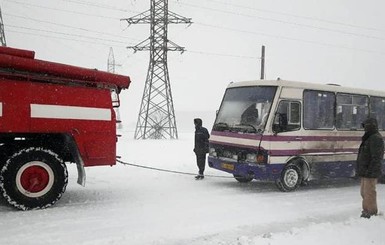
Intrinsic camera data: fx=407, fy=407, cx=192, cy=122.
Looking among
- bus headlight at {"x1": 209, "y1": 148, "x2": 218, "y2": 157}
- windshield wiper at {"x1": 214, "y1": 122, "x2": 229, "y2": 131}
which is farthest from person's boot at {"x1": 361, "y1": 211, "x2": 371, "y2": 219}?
bus headlight at {"x1": 209, "y1": 148, "x2": 218, "y2": 157}

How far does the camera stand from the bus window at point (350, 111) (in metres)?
11.4

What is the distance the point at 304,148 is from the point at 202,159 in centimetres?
304

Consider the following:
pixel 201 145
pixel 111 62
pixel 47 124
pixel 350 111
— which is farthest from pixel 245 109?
pixel 111 62

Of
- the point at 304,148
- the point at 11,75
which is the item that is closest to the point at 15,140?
the point at 11,75

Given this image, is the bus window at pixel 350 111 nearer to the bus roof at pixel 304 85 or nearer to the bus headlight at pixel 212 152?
the bus roof at pixel 304 85

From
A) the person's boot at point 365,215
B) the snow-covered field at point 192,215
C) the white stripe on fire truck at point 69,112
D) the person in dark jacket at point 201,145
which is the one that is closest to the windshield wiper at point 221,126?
the person in dark jacket at point 201,145

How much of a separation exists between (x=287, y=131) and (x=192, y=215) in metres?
3.85

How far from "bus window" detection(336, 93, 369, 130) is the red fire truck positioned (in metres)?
6.28

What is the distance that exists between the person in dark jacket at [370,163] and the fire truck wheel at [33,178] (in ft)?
19.1

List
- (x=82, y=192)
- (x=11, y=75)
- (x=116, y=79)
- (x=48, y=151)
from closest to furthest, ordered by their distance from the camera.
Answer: (x=11, y=75) → (x=48, y=151) → (x=116, y=79) → (x=82, y=192)

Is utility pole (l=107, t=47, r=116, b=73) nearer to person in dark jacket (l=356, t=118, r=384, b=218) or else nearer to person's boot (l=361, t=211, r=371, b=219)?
person in dark jacket (l=356, t=118, r=384, b=218)

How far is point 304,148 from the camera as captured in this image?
10656 mm

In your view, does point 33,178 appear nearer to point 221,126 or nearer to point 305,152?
point 221,126

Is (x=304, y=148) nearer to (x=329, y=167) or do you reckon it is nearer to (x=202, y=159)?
(x=329, y=167)
